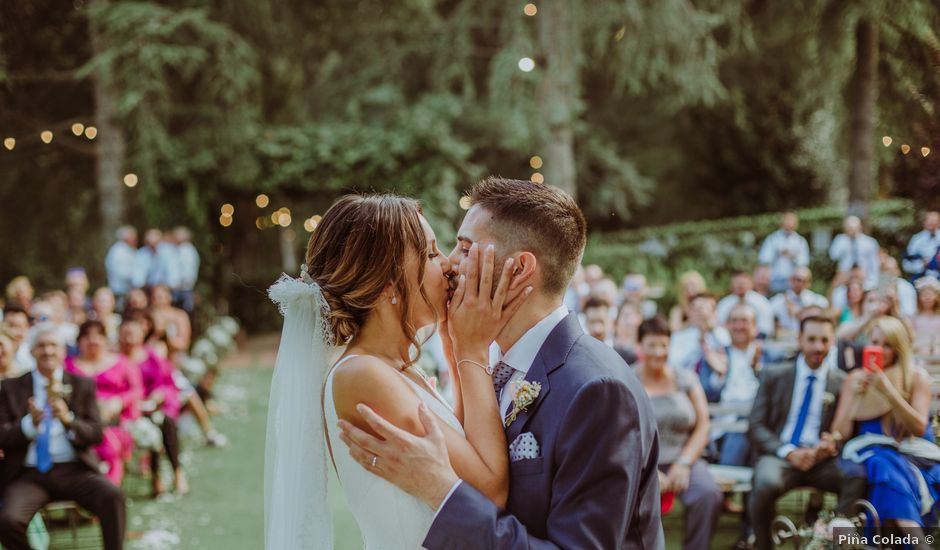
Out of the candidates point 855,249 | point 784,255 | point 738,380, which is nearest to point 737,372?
point 738,380

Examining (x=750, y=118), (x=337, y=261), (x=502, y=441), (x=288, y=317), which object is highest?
(x=750, y=118)

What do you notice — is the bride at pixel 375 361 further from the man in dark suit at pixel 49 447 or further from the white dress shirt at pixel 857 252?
the white dress shirt at pixel 857 252

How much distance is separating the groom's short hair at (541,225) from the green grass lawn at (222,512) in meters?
4.25

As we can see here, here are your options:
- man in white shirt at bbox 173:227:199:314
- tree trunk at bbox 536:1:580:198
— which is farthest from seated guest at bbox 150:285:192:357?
tree trunk at bbox 536:1:580:198

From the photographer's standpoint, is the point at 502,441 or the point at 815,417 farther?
the point at 815,417

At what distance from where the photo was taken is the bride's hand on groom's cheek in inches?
85.4

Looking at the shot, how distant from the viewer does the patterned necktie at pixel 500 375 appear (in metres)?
2.33

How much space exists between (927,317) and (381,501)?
3818 millimetres

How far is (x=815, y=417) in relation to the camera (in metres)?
5.57

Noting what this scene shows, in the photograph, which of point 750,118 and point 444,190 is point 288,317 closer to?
point 444,190

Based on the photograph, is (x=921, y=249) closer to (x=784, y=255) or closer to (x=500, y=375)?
(x=500, y=375)

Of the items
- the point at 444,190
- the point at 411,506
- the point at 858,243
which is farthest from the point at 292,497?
the point at 444,190

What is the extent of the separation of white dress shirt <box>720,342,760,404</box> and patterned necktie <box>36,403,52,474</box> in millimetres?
4747

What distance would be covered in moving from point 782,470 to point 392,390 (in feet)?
13.0
